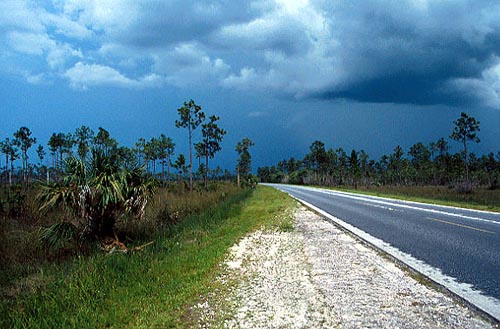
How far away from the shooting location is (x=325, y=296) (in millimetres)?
4809

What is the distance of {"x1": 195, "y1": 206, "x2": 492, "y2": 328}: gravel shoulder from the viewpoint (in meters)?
4.00

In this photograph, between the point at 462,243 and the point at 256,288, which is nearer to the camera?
the point at 256,288

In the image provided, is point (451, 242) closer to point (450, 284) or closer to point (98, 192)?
point (450, 284)

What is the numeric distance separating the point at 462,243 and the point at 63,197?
9724mm

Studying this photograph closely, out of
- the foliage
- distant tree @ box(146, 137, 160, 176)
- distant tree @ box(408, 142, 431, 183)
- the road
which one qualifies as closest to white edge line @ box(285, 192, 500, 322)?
the road

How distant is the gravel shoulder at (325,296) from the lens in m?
4.00

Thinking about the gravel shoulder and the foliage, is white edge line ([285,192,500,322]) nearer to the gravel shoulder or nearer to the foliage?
the gravel shoulder

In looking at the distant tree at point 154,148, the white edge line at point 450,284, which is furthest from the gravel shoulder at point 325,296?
the distant tree at point 154,148

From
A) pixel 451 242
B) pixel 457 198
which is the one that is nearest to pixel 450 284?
pixel 451 242

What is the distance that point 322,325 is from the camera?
388cm

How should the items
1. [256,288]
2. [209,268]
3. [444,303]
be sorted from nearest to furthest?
[444,303], [256,288], [209,268]

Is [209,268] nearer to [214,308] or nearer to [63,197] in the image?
[214,308]

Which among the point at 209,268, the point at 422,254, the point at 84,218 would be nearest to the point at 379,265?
the point at 422,254

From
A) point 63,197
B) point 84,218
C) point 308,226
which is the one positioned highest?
point 63,197
